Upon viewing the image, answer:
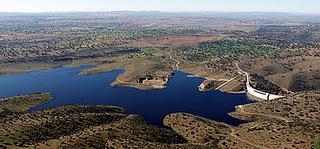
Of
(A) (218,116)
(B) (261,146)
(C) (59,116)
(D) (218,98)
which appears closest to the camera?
(B) (261,146)

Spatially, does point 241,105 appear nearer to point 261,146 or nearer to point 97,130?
point 261,146

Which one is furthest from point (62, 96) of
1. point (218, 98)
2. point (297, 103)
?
point (297, 103)

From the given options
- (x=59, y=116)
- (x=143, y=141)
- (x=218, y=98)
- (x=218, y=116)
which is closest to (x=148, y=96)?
(x=218, y=98)

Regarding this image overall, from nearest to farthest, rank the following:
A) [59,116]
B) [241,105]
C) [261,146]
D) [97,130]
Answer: [261,146] < [97,130] < [59,116] < [241,105]

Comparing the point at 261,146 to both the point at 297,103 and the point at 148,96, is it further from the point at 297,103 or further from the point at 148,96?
the point at 148,96

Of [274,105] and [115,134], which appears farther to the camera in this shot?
[274,105]

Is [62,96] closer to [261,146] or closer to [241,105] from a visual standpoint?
[241,105]

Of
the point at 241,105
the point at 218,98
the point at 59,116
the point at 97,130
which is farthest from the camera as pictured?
the point at 218,98

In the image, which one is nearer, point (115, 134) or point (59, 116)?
point (115, 134)
